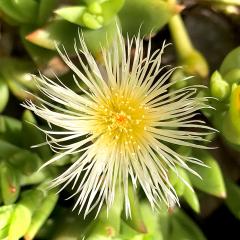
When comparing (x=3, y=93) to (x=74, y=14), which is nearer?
(x=74, y=14)

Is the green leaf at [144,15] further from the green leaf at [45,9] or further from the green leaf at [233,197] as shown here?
the green leaf at [233,197]

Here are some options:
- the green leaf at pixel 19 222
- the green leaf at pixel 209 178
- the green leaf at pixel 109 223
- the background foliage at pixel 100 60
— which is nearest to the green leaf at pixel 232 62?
the background foliage at pixel 100 60

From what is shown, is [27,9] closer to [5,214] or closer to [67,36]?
[67,36]

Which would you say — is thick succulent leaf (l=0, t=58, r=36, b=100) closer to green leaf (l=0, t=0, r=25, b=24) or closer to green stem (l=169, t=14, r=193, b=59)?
green leaf (l=0, t=0, r=25, b=24)

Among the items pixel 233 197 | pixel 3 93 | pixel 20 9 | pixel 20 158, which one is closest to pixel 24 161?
pixel 20 158

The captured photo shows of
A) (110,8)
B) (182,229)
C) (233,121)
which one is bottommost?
(182,229)

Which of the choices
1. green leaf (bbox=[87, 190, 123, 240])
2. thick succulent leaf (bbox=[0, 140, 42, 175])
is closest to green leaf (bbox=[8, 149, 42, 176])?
thick succulent leaf (bbox=[0, 140, 42, 175])

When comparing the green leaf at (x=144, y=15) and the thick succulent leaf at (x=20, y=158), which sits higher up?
the green leaf at (x=144, y=15)
